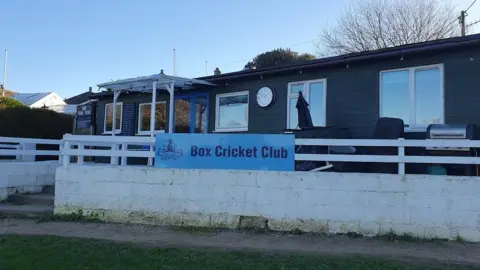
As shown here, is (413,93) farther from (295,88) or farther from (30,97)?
(30,97)

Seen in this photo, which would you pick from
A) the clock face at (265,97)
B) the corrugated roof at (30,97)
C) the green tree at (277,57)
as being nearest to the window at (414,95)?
the clock face at (265,97)

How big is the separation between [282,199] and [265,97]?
474 cm

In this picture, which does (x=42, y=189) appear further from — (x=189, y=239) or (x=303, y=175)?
(x=303, y=175)

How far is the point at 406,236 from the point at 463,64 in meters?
3.94

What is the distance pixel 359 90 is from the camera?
989cm

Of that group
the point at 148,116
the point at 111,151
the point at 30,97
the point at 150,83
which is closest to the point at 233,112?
the point at 150,83

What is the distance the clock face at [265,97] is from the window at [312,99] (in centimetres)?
53

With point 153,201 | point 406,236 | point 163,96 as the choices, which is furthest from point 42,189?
point 406,236

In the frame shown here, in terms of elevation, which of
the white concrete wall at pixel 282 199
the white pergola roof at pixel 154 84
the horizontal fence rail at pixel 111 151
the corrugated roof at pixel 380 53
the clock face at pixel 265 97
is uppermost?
the corrugated roof at pixel 380 53

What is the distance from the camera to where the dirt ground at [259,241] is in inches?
232

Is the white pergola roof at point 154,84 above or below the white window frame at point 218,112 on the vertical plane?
above

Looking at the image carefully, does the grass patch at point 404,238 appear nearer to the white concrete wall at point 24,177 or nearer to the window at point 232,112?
the window at point 232,112

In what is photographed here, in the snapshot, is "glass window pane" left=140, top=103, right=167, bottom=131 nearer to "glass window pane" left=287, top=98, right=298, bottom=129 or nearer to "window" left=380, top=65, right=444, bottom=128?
"glass window pane" left=287, top=98, right=298, bottom=129

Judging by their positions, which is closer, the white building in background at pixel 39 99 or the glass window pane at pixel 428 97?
the glass window pane at pixel 428 97
